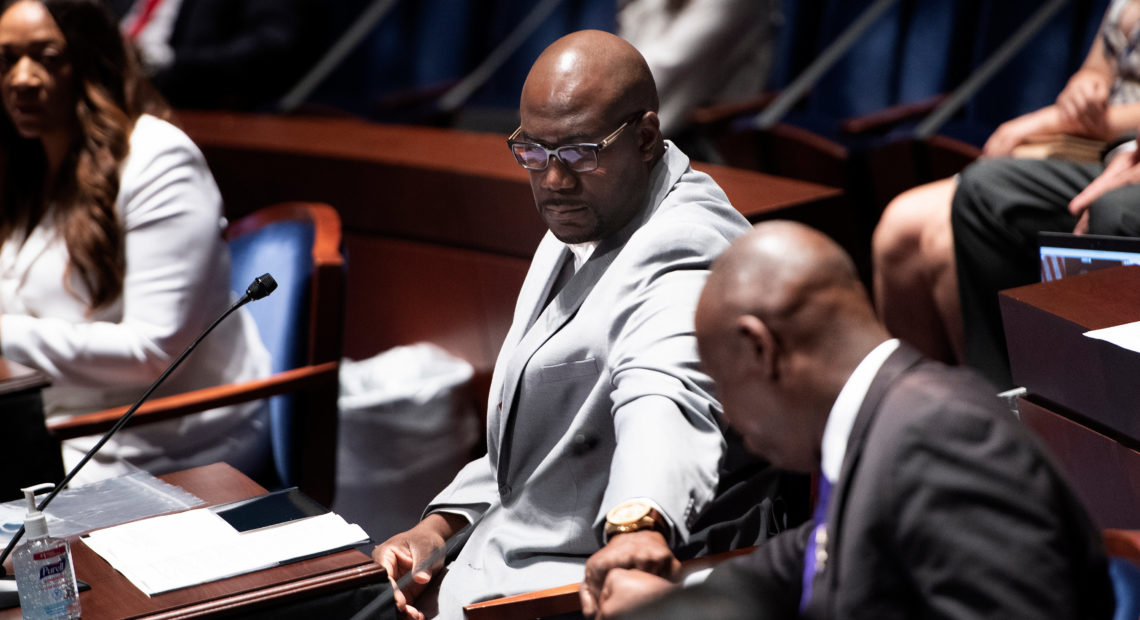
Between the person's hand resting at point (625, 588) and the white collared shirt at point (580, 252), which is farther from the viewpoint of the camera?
the white collared shirt at point (580, 252)

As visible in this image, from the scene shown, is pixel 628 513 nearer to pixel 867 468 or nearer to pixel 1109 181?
pixel 867 468

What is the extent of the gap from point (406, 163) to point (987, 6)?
1.60 metres

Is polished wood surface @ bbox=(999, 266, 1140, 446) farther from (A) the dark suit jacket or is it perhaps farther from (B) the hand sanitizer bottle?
(B) the hand sanitizer bottle

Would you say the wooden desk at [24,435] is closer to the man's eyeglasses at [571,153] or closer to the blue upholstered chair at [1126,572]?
the man's eyeglasses at [571,153]

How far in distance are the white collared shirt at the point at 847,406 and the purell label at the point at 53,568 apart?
2.69 feet

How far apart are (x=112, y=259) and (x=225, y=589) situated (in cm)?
107

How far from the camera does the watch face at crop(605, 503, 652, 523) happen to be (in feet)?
4.11

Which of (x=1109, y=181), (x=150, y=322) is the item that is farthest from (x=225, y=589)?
(x=1109, y=181)

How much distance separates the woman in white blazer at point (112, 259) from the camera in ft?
7.33

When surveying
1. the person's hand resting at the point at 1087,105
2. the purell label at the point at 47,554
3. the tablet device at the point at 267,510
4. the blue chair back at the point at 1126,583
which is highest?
the person's hand resting at the point at 1087,105

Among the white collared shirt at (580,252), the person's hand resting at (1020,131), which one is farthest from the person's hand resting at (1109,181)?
the white collared shirt at (580,252)

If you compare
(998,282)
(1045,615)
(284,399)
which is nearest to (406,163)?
(284,399)

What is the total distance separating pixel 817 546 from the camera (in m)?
1.02

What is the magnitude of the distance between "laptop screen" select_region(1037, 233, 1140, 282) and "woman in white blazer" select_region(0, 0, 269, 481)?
1376 mm
